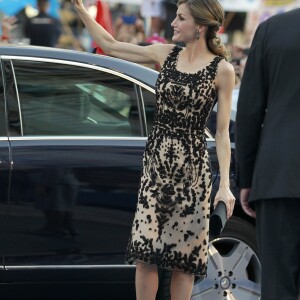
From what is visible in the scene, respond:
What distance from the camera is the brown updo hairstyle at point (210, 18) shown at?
5164 millimetres

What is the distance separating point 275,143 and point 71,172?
5.45 ft

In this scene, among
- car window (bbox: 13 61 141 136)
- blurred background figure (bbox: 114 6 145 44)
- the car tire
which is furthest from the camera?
blurred background figure (bbox: 114 6 145 44)

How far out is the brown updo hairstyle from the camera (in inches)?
203

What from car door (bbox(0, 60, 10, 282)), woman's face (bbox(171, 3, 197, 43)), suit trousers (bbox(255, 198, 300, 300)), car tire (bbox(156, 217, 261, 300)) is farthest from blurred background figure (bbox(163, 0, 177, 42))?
suit trousers (bbox(255, 198, 300, 300))

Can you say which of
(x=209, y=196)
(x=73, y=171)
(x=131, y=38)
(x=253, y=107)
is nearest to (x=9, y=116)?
(x=73, y=171)

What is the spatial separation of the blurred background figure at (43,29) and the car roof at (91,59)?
9.74 meters

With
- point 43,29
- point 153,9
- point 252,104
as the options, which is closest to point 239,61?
point 43,29

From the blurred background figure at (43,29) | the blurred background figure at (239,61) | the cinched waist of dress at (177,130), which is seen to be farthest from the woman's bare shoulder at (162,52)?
the blurred background figure at (43,29)

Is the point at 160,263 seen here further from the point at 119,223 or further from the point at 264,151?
the point at 264,151

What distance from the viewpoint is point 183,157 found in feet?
17.0

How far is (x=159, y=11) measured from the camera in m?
17.3

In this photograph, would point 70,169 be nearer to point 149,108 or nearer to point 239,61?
point 149,108

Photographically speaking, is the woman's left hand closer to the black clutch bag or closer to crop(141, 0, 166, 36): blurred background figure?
Answer: the black clutch bag

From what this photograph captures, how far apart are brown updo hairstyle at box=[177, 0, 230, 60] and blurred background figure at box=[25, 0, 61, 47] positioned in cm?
1032
